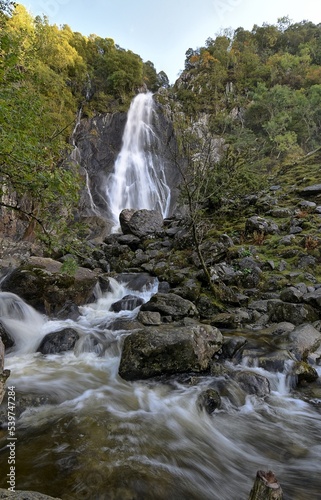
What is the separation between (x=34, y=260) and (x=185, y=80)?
141 ft

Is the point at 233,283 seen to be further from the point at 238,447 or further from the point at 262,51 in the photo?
the point at 262,51

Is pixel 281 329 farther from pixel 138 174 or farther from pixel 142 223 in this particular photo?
pixel 138 174

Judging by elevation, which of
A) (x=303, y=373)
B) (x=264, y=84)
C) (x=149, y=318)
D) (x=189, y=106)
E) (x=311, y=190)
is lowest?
(x=303, y=373)

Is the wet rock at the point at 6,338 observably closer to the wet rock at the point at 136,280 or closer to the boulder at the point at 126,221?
the wet rock at the point at 136,280

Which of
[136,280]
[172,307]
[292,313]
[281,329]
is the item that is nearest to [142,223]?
[136,280]

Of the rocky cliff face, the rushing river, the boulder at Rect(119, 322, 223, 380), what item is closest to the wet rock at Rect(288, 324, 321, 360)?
the rushing river

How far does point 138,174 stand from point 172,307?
1978 cm

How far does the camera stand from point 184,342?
4.79 m

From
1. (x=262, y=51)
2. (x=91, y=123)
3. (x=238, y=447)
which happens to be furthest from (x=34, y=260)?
(x=262, y=51)

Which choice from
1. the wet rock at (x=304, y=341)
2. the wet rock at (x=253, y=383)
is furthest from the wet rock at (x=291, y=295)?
the wet rock at (x=253, y=383)

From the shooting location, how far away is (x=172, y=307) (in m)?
7.30

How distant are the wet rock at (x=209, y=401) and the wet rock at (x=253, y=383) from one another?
0.54m

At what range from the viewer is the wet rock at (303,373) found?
183 inches

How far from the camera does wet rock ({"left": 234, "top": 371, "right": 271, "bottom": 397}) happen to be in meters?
4.35
